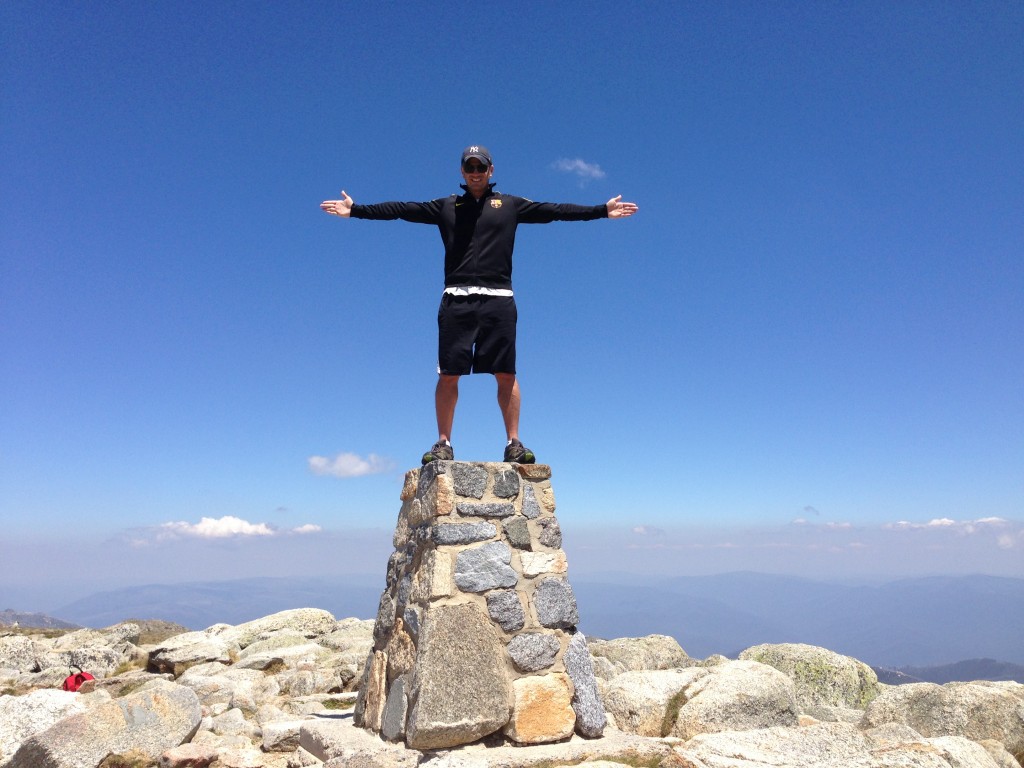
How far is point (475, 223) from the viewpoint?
Result: 22.8 feet

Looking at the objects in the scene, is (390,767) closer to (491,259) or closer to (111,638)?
(491,259)

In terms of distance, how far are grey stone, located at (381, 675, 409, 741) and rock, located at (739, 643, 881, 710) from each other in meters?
6.39

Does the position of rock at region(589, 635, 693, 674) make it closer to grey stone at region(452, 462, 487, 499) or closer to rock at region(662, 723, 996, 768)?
rock at region(662, 723, 996, 768)

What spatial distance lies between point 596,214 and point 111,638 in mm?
16551

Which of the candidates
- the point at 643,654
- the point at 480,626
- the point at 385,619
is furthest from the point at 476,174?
the point at 643,654

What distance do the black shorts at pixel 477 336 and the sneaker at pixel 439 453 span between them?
0.73m

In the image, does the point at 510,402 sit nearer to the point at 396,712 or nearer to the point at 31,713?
the point at 396,712

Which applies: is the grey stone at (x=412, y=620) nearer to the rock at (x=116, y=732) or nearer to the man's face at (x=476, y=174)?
the rock at (x=116, y=732)

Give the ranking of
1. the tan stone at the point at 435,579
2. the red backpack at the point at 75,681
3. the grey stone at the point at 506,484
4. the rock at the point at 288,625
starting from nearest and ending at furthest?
the tan stone at the point at 435,579 → the grey stone at the point at 506,484 → the red backpack at the point at 75,681 → the rock at the point at 288,625

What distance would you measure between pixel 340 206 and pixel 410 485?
2.93m

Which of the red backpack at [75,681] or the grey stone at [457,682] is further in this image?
the red backpack at [75,681]

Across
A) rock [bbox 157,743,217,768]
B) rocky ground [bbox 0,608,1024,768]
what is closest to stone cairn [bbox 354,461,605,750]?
rocky ground [bbox 0,608,1024,768]

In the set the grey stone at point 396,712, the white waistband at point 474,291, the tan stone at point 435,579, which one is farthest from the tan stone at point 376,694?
the white waistband at point 474,291

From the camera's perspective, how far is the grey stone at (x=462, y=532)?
6.02 metres
